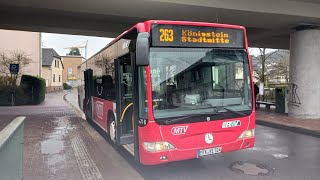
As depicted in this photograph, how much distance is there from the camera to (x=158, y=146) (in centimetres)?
534

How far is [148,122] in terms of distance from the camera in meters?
5.33

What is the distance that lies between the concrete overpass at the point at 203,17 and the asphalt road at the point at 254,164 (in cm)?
533

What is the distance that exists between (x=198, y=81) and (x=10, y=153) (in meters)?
3.44

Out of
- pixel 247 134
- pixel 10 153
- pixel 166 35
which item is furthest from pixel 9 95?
pixel 10 153

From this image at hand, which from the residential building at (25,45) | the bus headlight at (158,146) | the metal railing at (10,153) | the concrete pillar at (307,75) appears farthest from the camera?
the residential building at (25,45)

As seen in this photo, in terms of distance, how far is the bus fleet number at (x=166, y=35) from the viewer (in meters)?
5.54

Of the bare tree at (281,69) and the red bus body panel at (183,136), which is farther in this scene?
the bare tree at (281,69)

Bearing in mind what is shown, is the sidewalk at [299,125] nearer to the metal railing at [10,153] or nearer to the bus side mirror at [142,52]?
the bus side mirror at [142,52]

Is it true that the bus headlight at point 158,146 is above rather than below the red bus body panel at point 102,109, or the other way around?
below

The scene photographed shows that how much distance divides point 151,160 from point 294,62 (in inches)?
429

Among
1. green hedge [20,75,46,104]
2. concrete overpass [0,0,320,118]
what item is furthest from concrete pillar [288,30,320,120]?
green hedge [20,75,46,104]

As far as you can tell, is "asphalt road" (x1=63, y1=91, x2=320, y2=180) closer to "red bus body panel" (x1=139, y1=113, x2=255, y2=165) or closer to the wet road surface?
the wet road surface

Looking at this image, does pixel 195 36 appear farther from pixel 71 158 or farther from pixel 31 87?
pixel 31 87

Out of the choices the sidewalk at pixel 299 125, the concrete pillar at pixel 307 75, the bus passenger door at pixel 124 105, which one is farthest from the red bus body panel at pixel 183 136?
the concrete pillar at pixel 307 75
